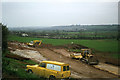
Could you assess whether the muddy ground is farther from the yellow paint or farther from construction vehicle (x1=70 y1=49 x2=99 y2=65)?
the yellow paint

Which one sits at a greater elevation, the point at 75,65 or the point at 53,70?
the point at 53,70

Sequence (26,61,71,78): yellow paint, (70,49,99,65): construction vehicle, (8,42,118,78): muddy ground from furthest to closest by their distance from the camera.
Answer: (70,49,99,65): construction vehicle
(8,42,118,78): muddy ground
(26,61,71,78): yellow paint

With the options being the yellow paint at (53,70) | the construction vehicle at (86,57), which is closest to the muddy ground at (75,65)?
the construction vehicle at (86,57)

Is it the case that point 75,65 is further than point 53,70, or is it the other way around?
point 75,65

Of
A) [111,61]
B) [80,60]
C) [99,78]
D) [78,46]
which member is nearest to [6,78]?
[99,78]

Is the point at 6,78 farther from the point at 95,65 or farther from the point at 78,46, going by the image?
the point at 78,46

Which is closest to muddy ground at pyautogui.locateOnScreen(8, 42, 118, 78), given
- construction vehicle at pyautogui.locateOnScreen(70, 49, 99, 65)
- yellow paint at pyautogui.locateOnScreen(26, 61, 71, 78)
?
construction vehicle at pyautogui.locateOnScreen(70, 49, 99, 65)

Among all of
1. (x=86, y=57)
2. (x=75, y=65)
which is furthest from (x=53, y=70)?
(x=86, y=57)

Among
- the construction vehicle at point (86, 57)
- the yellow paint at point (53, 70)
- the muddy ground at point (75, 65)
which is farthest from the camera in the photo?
the construction vehicle at point (86, 57)

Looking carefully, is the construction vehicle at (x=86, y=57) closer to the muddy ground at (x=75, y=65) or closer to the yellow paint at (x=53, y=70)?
the muddy ground at (x=75, y=65)

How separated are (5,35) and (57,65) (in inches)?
213

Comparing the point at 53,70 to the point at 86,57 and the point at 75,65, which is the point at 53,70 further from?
→ the point at 86,57

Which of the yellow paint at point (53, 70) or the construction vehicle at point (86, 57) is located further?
the construction vehicle at point (86, 57)

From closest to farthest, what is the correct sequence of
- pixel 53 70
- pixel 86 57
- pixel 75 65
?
pixel 53 70, pixel 75 65, pixel 86 57
